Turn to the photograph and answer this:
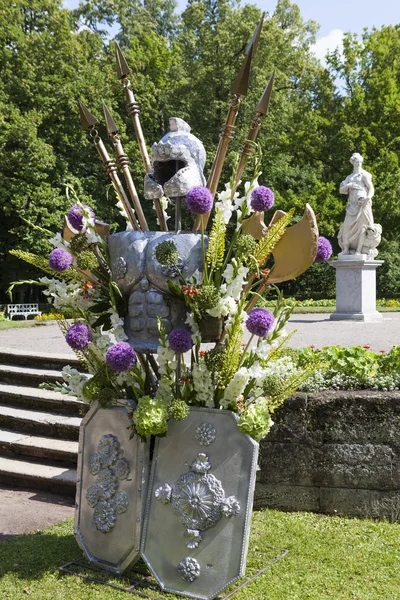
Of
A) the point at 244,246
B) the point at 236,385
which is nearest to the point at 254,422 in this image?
the point at 236,385

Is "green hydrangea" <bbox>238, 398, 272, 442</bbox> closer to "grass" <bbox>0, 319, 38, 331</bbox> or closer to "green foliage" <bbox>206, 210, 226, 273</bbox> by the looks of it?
"green foliage" <bbox>206, 210, 226, 273</bbox>

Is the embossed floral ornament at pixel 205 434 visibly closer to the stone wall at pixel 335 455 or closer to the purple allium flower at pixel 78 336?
the purple allium flower at pixel 78 336

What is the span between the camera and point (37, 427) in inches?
236

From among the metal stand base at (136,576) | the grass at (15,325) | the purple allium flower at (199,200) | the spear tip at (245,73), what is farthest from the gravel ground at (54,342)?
the spear tip at (245,73)

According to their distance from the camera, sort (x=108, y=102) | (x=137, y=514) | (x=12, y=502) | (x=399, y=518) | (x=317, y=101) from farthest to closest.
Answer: (x=317, y=101) < (x=108, y=102) < (x=12, y=502) < (x=399, y=518) < (x=137, y=514)

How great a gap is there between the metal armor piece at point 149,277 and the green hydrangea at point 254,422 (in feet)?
2.02

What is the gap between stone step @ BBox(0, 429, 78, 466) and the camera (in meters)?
5.50

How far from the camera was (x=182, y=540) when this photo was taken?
3498 mm

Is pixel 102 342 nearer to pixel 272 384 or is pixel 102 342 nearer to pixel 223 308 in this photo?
pixel 223 308

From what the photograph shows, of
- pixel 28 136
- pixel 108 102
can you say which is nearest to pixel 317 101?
pixel 108 102

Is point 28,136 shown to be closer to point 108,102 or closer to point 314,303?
point 108,102

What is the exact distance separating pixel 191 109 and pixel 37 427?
64.9 feet

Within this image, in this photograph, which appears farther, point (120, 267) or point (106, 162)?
point (106, 162)

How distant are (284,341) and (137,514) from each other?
129 cm
